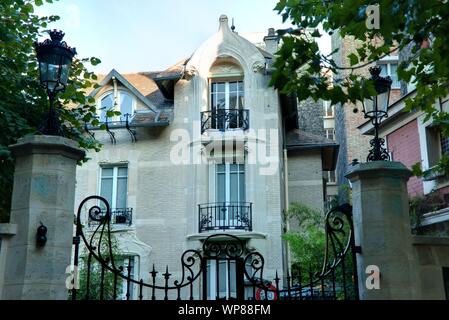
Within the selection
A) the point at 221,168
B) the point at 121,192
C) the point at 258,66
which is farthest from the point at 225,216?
the point at 258,66

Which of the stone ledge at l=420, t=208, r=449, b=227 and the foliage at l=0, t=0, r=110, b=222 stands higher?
the foliage at l=0, t=0, r=110, b=222

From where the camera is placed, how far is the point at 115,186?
2019cm

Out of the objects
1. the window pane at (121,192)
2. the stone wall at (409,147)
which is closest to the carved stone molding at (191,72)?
the window pane at (121,192)

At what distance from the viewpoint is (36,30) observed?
11242 mm

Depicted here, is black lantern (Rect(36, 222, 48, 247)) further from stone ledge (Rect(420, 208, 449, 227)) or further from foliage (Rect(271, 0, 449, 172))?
stone ledge (Rect(420, 208, 449, 227))

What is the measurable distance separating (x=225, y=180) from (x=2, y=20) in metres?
10.6

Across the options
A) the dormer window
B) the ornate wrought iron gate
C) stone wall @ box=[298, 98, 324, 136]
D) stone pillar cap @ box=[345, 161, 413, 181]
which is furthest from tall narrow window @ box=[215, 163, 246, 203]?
stone pillar cap @ box=[345, 161, 413, 181]

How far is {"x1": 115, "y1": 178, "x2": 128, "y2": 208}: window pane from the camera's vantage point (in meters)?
19.9

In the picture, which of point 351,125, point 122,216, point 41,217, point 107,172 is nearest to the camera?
point 41,217

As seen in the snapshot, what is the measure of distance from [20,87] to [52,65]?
4.26 meters

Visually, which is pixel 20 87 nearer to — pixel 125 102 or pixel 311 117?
pixel 125 102

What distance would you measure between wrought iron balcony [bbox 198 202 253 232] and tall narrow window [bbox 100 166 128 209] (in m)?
2.96

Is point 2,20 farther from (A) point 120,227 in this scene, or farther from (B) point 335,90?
(A) point 120,227

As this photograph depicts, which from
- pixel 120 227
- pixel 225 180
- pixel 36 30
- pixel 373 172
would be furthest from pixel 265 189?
pixel 373 172
